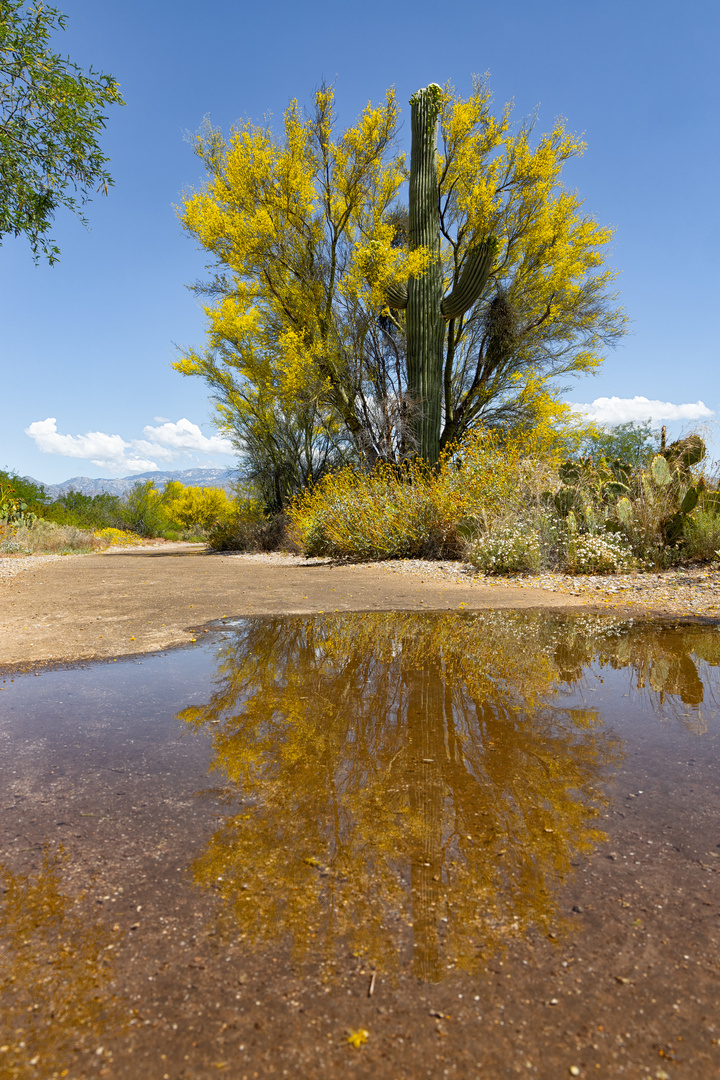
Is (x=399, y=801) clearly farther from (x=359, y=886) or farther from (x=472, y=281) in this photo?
(x=472, y=281)

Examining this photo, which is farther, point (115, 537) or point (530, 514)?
point (115, 537)

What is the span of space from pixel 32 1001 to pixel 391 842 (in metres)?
0.85

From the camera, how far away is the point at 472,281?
488 inches

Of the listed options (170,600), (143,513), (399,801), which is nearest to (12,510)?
(143,513)

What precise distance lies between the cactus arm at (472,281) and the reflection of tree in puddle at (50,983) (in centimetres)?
1318

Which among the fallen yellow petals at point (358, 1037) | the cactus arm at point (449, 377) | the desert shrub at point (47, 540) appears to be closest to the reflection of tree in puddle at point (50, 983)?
the fallen yellow petals at point (358, 1037)

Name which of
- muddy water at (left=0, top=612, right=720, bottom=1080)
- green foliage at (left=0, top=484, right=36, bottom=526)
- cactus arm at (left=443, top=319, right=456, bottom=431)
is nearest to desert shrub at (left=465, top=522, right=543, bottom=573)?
muddy water at (left=0, top=612, right=720, bottom=1080)

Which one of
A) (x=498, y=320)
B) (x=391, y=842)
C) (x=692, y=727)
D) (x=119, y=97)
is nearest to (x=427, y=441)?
(x=498, y=320)

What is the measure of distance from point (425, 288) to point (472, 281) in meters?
1.06

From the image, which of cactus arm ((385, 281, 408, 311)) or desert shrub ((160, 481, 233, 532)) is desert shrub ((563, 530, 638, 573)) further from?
desert shrub ((160, 481, 233, 532))

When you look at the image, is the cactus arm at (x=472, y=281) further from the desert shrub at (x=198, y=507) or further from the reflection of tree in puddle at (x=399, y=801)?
the desert shrub at (x=198, y=507)

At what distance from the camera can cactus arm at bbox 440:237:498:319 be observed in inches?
487

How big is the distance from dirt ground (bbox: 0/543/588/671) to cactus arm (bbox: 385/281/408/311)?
22.9 ft

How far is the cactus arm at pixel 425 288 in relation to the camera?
1237 centimetres
